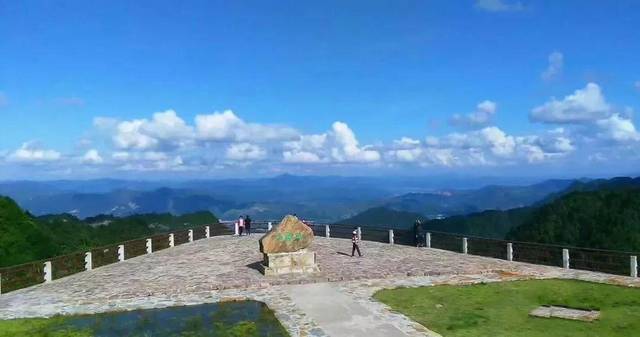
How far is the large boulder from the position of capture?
23.7 meters

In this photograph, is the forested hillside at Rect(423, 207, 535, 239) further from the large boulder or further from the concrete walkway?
the concrete walkway

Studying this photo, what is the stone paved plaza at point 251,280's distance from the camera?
1836cm

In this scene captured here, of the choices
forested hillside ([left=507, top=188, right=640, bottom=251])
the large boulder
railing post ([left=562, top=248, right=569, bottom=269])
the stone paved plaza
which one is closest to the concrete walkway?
the stone paved plaza

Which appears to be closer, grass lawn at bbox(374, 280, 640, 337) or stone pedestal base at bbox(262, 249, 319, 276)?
grass lawn at bbox(374, 280, 640, 337)

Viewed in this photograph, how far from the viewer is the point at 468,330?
1500 centimetres

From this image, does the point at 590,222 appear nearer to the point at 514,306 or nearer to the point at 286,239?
the point at 286,239

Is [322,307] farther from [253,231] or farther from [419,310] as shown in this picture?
[253,231]

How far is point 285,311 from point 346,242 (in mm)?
18847

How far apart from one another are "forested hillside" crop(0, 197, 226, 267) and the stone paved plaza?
360 inches

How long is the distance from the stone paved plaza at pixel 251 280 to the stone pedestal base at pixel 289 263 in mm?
531

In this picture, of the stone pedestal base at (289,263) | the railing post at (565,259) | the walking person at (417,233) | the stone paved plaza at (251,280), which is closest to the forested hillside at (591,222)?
the walking person at (417,233)

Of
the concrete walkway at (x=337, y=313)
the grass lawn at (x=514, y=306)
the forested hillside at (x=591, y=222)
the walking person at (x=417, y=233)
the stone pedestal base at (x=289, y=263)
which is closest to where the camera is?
the grass lawn at (x=514, y=306)

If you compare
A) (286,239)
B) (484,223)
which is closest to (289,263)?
(286,239)

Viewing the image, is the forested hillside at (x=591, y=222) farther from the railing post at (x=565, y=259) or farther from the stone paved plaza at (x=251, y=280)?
the stone paved plaza at (x=251, y=280)
